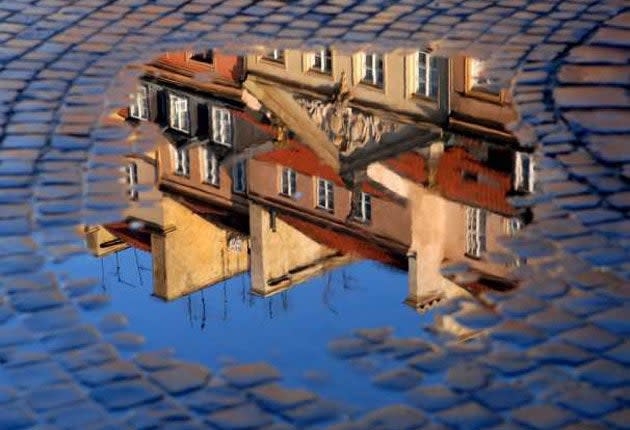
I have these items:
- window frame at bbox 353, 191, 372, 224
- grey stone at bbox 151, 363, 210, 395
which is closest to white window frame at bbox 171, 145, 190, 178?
window frame at bbox 353, 191, 372, 224

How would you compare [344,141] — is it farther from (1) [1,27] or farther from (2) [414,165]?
(1) [1,27]

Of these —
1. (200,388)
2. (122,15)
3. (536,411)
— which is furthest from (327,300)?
(122,15)

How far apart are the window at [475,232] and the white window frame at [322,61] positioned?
90.7 inches

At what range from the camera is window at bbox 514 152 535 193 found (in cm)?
599

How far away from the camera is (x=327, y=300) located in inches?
208

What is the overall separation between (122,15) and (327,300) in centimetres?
493

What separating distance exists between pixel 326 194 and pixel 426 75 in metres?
1.85

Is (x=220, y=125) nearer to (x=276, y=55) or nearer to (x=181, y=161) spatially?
(x=181, y=161)

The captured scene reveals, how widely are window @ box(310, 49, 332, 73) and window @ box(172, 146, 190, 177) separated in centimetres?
138

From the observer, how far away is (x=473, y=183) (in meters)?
6.07

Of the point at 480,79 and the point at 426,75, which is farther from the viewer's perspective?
the point at 426,75

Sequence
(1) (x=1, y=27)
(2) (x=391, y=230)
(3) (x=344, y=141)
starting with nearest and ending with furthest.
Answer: (2) (x=391, y=230) < (3) (x=344, y=141) < (1) (x=1, y=27)

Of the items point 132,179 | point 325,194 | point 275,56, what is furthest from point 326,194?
point 275,56

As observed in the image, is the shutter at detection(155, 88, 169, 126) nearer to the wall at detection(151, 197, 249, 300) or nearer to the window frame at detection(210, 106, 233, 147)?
the window frame at detection(210, 106, 233, 147)
